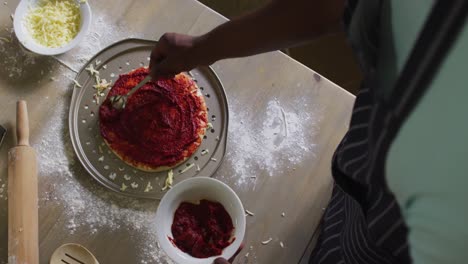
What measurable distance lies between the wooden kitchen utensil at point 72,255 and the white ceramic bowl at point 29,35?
14.8 inches

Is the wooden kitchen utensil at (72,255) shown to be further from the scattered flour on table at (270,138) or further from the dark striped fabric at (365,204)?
the dark striped fabric at (365,204)

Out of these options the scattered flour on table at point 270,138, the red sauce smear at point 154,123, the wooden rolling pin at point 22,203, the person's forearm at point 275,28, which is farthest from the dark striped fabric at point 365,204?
the wooden rolling pin at point 22,203

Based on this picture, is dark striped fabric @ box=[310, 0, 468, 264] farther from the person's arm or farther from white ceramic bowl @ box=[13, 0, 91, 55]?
white ceramic bowl @ box=[13, 0, 91, 55]

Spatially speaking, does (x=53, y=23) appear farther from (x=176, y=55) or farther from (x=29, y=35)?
(x=176, y=55)

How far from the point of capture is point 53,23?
933 mm

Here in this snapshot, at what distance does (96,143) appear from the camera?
35.0 inches

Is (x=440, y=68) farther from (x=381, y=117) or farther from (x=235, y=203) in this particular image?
(x=235, y=203)

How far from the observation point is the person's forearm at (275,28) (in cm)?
59

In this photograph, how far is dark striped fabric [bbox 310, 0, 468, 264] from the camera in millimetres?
333

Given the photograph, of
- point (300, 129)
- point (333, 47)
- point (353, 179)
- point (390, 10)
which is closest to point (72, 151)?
point (300, 129)

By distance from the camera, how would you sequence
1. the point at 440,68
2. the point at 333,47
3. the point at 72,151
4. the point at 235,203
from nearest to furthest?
1. the point at 440,68
2. the point at 235,203
3. the point at 72,151
4. the point at 333,47

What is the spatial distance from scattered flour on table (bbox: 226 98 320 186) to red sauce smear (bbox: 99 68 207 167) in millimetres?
74

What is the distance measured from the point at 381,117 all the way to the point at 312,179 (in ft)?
1.65

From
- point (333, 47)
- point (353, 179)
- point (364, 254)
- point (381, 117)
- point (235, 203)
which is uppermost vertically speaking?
point (381, 117)
